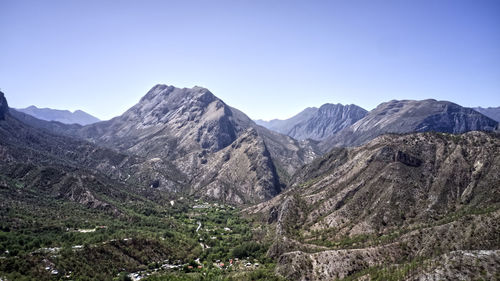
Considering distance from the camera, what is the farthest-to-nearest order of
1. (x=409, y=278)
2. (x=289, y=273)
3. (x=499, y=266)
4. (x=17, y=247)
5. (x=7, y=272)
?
(x=17, y=247) < (x=289, y=273) < (x=7, y=272) < (x=409, y=278) < (x=499, y=266)

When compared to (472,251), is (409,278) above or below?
below

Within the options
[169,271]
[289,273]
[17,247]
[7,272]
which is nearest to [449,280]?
[289,273]

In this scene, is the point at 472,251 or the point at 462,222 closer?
the point at 472,251

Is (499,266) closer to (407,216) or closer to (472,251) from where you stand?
(472,251)

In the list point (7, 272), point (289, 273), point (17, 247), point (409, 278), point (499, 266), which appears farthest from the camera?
point (17, 247)

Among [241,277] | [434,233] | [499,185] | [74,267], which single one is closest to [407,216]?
[434,233]

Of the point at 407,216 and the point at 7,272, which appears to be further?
the point at 407,216

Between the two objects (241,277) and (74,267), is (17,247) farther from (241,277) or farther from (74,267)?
(241,277)

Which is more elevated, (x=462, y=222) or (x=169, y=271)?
(x=462, y=222)

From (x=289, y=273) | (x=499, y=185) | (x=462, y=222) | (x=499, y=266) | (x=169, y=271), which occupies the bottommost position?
(x=169, y=271)
